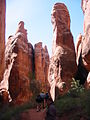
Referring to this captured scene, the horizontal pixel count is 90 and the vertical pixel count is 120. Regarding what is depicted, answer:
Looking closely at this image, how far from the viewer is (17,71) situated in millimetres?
24375

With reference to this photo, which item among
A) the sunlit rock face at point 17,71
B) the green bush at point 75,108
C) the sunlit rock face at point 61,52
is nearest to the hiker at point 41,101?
the green bush at point 75,108

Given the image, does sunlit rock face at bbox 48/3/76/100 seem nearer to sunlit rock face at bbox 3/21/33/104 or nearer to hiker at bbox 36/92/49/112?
sunlit rock face at bbox 3/21/33/104

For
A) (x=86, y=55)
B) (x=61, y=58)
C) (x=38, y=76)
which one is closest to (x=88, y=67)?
(x=86, y=55)

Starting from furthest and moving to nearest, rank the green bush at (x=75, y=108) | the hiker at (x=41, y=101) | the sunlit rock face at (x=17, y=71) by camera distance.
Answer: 1. the sunlit rock face at (x=17, y=71)
2. the hiker at (x=41, y=101)
3. the green bush at (x=75, y=108)

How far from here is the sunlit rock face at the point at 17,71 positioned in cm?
2353

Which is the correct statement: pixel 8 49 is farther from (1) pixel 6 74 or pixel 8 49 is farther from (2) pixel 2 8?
(2) pixel 2 8

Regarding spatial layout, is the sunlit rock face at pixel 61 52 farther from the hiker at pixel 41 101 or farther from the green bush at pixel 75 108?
the green bush at pixel 75 108

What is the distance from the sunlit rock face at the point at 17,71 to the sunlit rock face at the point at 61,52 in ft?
10.8

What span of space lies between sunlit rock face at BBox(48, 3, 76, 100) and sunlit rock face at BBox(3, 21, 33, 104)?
3.28 metres

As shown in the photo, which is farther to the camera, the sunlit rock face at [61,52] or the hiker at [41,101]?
the sunlit rock face at [61,52]

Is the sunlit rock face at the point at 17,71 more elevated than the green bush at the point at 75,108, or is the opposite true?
the sunlit rock face at the point at 17,71

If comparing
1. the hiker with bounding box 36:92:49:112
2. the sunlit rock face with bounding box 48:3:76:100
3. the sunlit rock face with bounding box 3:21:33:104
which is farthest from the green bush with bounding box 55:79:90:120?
the sunlit rock face with bounding box 3:21:33:104

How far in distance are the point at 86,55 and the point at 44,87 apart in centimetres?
1292

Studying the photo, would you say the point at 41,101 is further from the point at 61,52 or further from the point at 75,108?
the point at 61,52
